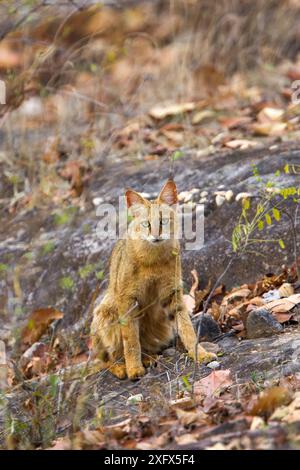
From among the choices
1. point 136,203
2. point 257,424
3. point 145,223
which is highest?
point 136,203

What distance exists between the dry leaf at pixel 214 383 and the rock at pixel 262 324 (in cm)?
55

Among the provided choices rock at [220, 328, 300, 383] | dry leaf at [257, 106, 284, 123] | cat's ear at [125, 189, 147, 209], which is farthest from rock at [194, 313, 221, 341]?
dry leaf at [257, 106, 284, 123]

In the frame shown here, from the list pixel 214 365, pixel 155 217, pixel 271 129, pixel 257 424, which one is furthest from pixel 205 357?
pixel 271 129

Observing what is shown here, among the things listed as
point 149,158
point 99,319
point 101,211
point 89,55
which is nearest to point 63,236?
point 101,211

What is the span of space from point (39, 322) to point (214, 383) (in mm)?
2785

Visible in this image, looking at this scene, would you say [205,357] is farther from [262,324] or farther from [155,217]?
[155,217]

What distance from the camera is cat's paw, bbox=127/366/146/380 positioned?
5898 mm

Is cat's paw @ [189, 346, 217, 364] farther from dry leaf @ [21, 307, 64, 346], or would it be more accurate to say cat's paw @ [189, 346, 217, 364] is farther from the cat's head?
dry leaf @ [21, 307, 64, 346]

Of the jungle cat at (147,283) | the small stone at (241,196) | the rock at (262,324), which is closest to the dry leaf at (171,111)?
the small stone at (241,196)

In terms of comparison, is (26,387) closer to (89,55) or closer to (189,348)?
(189,348)

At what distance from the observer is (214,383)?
17.1 feet

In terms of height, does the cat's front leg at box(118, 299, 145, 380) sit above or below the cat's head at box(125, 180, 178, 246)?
below

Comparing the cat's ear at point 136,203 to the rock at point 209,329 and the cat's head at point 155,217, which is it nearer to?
the cat's head at point 155,217

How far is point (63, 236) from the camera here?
8430 millimetres
